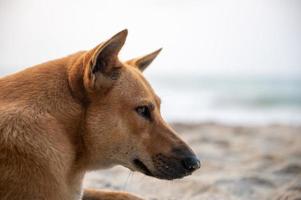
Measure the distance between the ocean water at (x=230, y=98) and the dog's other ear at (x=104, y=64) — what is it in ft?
23.3

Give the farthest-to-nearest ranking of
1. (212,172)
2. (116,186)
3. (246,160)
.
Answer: (246,160)
(212,172)
(116,186)

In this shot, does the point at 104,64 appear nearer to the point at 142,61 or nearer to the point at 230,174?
the point at 142,61

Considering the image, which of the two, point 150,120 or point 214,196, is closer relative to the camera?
point 150,120

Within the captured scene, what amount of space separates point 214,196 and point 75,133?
1.78 meters

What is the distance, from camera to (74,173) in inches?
133

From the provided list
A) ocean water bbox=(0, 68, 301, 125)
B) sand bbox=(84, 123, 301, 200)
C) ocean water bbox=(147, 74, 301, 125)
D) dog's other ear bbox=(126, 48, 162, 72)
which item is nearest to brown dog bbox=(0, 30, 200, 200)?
dog's other ear bbox=(126, 48, 162, 72)

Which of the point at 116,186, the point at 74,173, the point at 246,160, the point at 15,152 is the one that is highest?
the point at 15,152

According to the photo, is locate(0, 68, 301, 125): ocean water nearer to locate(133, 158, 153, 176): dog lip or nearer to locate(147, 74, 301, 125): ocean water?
locate(147, 74, 301, 125): ocean water

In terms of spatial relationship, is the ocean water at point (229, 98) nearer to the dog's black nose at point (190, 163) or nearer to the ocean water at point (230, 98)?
the ocean water at point (230, 98)

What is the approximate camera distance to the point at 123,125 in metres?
3.42

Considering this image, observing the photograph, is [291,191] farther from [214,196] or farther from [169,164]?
[169,164]

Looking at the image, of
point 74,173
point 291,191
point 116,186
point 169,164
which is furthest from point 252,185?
point 74,173

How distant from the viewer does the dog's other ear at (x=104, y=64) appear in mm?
→ 3304

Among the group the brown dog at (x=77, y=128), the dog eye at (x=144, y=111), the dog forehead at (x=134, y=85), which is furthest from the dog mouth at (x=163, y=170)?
the dog forehead at (x=134, y=85)
